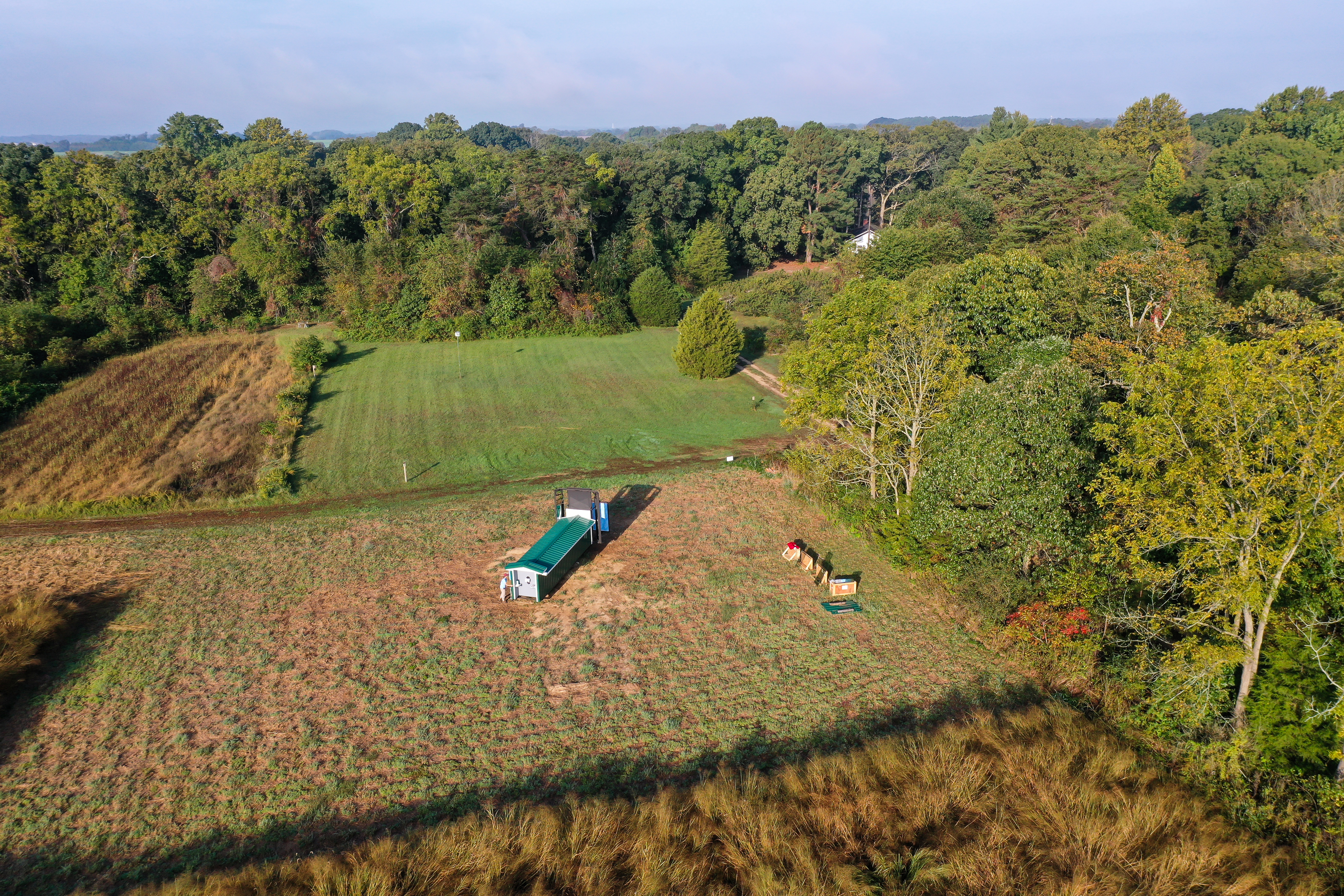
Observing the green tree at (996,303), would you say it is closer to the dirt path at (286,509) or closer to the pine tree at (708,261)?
the dirt path at (286,509)

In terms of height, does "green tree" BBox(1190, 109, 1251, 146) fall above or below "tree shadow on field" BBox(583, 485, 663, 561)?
above

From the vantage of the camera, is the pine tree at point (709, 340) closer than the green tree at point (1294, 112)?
Yes

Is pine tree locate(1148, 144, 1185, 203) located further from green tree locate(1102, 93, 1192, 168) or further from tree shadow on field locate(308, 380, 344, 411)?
tree shadow on field locate(308, 380, 344, 411)

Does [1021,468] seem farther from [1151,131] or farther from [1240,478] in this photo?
[1151,131]

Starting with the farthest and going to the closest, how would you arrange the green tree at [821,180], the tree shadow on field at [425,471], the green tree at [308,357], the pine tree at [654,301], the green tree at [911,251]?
the green tree at [821,180] → the pine tree at [654,301] → the green tree at [911,251] → the green tree at [308,357] → the tree shadow on field at [425,471]

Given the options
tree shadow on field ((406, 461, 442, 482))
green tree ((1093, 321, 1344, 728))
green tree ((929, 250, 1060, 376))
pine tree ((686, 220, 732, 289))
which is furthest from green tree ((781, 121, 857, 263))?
green tree ((1093, 321, 1344, 728))

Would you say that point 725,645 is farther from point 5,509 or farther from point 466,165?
point 466,165

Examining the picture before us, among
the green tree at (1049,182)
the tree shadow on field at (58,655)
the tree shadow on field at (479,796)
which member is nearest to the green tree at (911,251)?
the green tree at (1049,182)
